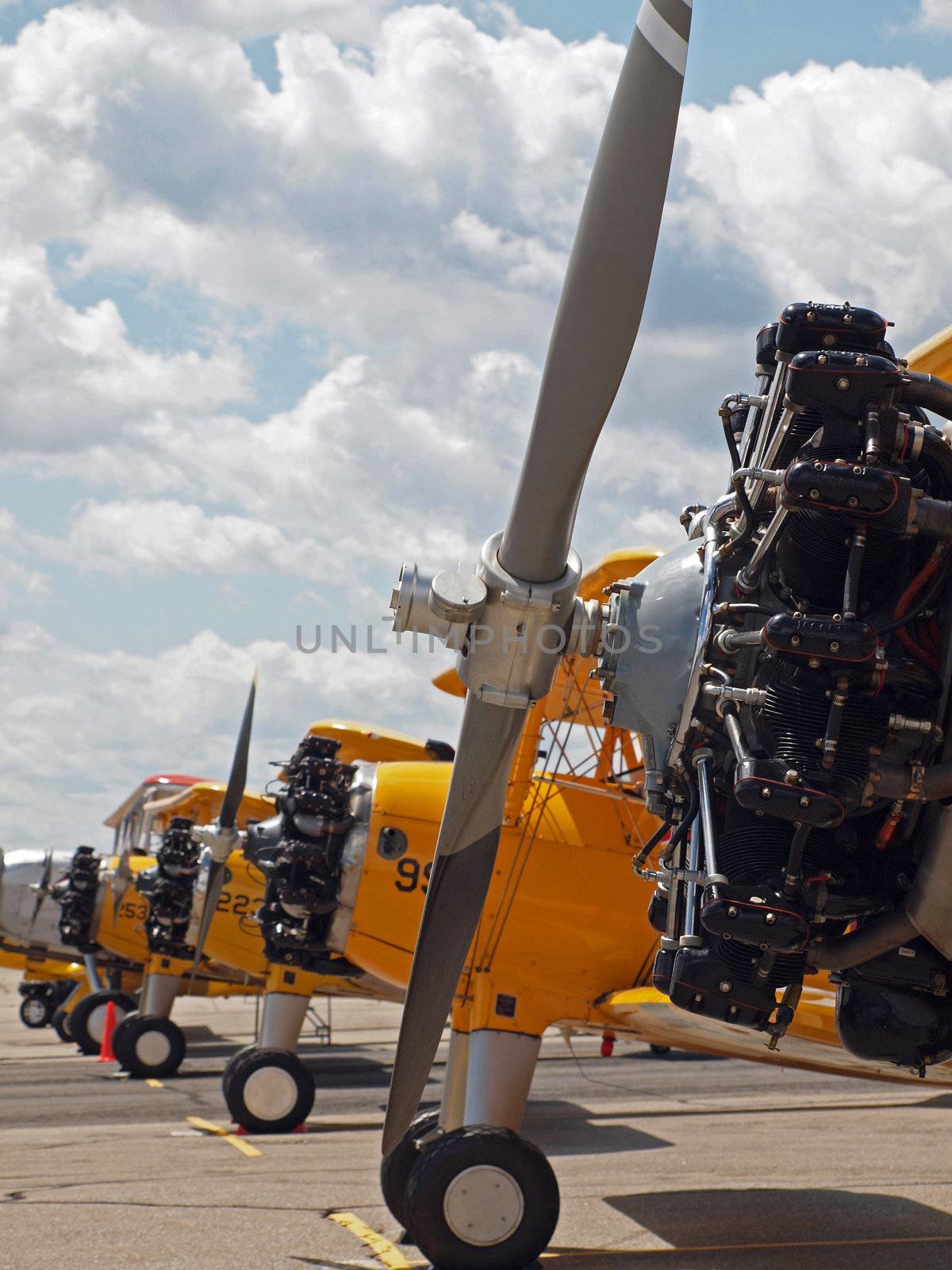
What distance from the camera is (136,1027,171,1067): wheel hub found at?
66.7ft

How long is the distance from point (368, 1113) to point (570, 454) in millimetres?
12683

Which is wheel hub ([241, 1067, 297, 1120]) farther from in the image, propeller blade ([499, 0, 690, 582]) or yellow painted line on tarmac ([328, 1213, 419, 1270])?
propeller blade ([499, 0, 690, 582])

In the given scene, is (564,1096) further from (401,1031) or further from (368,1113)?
(401,1031)

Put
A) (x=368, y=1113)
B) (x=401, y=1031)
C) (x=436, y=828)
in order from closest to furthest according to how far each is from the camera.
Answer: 1. (x=401, y=1031)
2. (x=436, y=828)
3. (x=368, y=1113)

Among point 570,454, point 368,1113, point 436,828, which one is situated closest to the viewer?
point 570,454

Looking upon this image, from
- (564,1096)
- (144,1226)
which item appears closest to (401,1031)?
(144,1226)

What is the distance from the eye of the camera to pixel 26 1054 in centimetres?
2503

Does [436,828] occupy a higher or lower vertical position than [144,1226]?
higher

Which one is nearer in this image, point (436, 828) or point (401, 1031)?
point (401, 1031)

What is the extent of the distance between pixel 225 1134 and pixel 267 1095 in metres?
0.57

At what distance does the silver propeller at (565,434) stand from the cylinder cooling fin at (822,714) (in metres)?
0.60

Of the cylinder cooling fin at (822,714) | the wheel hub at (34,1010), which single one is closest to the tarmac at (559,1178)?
the cylinder cooling fin at (822,714)

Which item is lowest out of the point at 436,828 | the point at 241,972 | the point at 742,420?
the point at 241,972

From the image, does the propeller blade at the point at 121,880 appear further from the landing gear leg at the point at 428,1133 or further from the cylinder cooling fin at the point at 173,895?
the landing gear leg at the point at 428,1133
